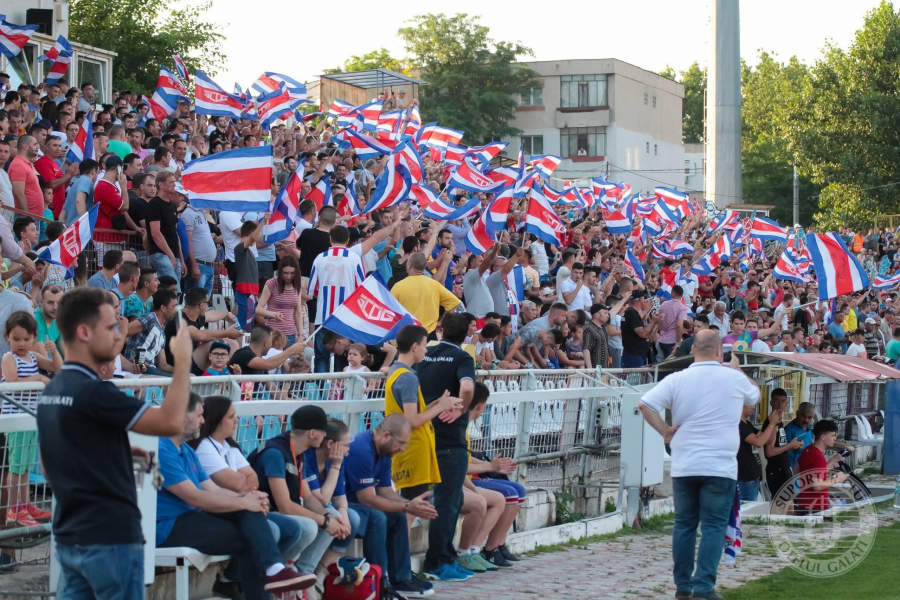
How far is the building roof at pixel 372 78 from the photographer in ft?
155

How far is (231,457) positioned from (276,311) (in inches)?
227

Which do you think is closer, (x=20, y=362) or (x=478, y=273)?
(x=20, y=362)

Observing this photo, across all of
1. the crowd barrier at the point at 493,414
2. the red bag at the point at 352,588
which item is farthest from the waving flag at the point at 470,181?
the red bag at the point at 352,588

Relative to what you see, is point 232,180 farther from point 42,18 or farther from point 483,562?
point 42,18

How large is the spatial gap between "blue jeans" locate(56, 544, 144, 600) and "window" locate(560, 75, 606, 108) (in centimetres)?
7649

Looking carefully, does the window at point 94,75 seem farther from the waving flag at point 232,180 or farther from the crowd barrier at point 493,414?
the waving flag at point 232,180

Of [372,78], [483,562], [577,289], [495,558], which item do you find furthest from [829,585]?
[372,78]

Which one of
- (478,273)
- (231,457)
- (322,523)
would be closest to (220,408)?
(231,457)

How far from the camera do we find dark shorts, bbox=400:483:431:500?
9724 millimetres

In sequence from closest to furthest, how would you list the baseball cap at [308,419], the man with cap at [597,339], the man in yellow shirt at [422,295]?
the baseball cap at [308,419] < the man in yellow shirt at [422,295] < the man with cap at [597,339]

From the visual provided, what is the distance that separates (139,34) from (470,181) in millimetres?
29928

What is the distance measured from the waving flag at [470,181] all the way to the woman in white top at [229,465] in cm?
1434

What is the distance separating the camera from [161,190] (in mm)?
14320

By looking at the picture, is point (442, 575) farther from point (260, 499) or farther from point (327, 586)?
point (260, 499)
